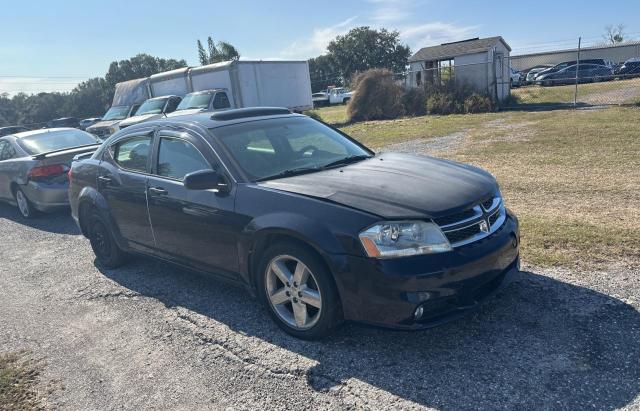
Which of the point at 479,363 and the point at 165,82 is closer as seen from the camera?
the point at 479,363

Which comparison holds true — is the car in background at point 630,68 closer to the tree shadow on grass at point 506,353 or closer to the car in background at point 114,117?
the car in background at point 114,117

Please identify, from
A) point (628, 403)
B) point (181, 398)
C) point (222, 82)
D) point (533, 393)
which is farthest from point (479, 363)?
point (222, 82)

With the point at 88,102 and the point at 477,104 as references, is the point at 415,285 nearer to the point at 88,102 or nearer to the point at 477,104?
the point at 477,104

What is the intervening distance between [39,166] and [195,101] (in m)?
10.2

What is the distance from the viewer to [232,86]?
19031mm

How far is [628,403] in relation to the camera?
263 centimetres

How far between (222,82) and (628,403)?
731 inches

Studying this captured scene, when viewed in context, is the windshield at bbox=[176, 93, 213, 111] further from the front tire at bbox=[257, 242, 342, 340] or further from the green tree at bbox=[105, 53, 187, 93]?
the green tree at bbox=[105, 53, 187, 93]

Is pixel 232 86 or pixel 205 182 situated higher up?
pixel 232 86

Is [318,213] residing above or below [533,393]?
above

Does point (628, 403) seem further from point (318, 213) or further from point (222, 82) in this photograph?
point (222, 82)

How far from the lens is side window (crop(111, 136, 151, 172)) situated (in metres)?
4.87

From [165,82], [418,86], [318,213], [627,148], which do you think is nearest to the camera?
[318,213]

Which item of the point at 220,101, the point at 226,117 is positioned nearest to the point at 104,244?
the point at 226,117
